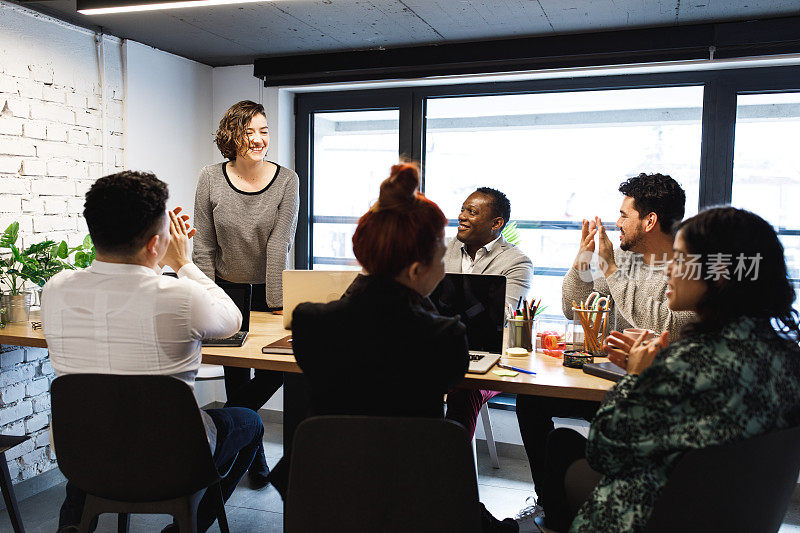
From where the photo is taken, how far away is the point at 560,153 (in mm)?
6703

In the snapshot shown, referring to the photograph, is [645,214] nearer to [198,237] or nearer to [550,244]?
[198,237]

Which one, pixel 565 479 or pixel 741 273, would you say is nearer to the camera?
pixel 741 273

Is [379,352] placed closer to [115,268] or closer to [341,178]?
[115,268]

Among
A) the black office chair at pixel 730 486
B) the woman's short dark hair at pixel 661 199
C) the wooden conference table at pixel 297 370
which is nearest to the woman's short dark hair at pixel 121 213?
the wooden conference table at pixel 297 370

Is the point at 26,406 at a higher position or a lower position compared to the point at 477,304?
lower

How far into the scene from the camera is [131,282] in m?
1.66

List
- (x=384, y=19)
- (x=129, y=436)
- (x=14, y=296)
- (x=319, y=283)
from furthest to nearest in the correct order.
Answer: (x=384, y=19), (x=14, y=296), (x=319, y=283), (x=129, y=436)

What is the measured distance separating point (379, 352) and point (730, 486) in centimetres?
71

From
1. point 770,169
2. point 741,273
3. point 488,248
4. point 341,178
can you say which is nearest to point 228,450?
point 741,273

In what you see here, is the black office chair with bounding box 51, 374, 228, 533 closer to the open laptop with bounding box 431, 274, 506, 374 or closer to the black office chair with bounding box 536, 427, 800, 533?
the open laptop with bounding box 431, 274, 506, 374

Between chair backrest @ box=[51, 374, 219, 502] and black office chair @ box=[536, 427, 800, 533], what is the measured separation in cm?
106

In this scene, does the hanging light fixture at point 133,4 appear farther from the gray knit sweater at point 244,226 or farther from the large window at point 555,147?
the large window at point 555,147

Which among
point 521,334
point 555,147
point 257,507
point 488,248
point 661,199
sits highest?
point 555,147

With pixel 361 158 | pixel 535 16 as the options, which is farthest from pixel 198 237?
pixel 361 158
